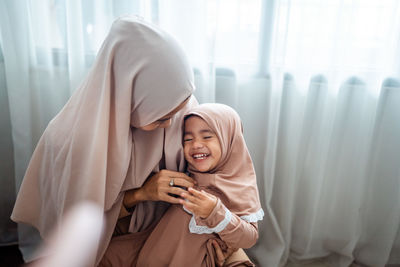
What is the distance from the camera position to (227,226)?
2.92 feet

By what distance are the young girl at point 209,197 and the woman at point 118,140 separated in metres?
0.08

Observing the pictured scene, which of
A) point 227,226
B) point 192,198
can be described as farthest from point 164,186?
point 227,226

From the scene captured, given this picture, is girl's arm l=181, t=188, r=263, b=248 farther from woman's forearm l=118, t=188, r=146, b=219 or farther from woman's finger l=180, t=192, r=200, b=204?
woman's forearm l=118, t=188, r=146, b=219

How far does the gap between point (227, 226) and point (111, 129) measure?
0.49 m

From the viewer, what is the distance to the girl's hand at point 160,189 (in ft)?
3.22

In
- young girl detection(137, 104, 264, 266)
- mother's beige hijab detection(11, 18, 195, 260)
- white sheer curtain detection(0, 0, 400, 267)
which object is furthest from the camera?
white sheer curtain detection(0, 0, 400, 267)

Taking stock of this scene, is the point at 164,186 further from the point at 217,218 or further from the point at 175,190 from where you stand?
the point at 217,218

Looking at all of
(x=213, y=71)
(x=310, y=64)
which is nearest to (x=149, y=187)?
(x=213, y=71)

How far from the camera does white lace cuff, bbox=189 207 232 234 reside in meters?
0.88

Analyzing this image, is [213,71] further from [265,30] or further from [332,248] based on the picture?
[332,248]

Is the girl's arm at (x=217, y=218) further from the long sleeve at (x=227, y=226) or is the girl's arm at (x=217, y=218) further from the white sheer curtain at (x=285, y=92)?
the white sheer curtain at (x=285, y=92)

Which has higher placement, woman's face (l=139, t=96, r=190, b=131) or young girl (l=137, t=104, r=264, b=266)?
woman's face (l=139, t=96, r=190, b=131)

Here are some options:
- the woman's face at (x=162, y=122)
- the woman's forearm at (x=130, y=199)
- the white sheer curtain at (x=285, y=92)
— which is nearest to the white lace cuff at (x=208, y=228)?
the woman's forearm at (x=130, y=199)

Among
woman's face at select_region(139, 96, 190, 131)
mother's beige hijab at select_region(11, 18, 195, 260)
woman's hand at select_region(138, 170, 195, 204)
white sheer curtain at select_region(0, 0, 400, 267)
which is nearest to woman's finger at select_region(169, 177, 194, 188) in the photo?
woman's hand at select_region(138, 170, 195, 204)
